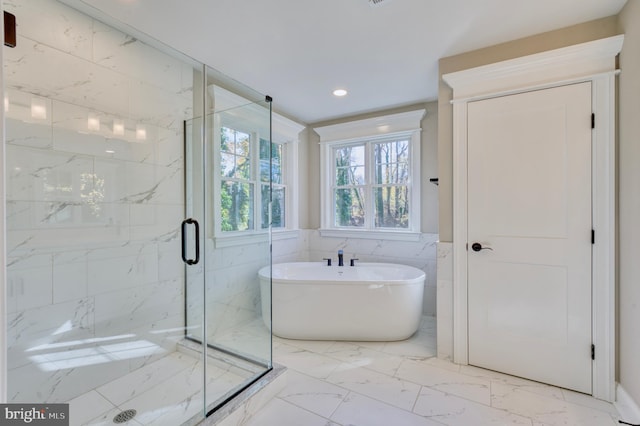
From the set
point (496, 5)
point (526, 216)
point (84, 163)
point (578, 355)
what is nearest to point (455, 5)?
point (496, 5)

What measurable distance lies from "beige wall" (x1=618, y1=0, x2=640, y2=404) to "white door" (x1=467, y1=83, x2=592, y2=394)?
152mm

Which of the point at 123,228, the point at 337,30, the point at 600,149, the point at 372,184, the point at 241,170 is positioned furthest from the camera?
the point at 372,184

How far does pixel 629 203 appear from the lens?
5.78 feet

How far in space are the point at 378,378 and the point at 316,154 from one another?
113 inches

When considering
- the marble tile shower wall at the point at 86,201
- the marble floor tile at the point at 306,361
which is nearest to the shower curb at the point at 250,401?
the marble floor tile at the point at 306,361

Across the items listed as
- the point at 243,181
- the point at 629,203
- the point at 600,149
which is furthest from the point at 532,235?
the point at 243,181

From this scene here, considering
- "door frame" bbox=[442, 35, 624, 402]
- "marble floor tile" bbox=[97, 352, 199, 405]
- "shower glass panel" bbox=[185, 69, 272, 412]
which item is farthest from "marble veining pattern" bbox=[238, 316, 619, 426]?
"marble floor tile" bbox=[97, 352, 199, 405]

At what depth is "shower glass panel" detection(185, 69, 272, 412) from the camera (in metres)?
2.58

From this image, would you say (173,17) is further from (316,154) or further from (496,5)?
(316,154)

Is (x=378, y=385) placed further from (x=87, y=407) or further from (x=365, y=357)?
(x=87, y=407)

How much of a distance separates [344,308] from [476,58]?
2.29 meters

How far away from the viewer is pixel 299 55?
238cm

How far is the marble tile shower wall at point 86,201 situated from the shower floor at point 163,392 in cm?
11

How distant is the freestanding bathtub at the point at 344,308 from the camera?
8.69ft
